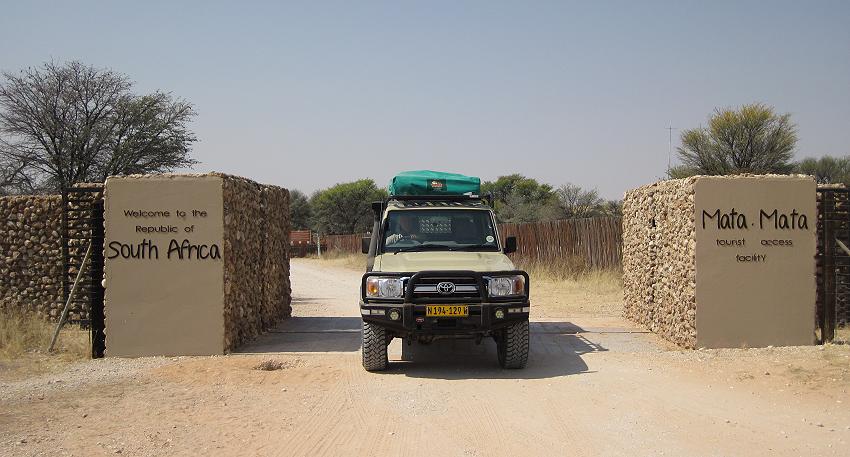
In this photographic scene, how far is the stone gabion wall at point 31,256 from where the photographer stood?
13594 millimetres

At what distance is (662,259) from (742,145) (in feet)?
60.8

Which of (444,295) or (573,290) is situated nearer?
(444,295)

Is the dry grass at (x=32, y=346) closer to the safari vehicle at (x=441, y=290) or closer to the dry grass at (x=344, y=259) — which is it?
the safari vehicle at (x=441, y=290)

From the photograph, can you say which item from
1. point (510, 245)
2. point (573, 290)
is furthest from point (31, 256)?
point (573, 290)

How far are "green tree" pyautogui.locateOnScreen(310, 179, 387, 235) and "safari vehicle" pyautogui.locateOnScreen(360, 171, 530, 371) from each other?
6306cm

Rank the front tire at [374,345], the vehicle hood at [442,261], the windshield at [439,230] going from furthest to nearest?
the windshield at [439,230] < the front tire at [374,345] < the vehicle hood at [442,261]

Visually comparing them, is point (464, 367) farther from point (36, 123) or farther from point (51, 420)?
point (36, 123)

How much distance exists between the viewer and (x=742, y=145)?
2797 cm

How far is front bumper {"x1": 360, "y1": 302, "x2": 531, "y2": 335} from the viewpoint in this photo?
8805 mm

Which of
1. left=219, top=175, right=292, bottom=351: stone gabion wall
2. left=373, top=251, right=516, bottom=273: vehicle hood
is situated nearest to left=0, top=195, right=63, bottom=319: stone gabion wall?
left=219, top=175, right=292, bottom=351: stone gabion wall

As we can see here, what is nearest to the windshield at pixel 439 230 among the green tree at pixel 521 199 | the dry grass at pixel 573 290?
the dry grass at pixel 573 290

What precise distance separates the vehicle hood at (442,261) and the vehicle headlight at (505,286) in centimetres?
18

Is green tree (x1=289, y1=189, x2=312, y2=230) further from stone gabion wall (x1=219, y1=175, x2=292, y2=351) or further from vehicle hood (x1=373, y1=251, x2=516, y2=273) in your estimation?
vehicle hood (x1=373, y1=251, x2=516, y2=273)

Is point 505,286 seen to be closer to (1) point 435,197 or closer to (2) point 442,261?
(2) point 442,261
